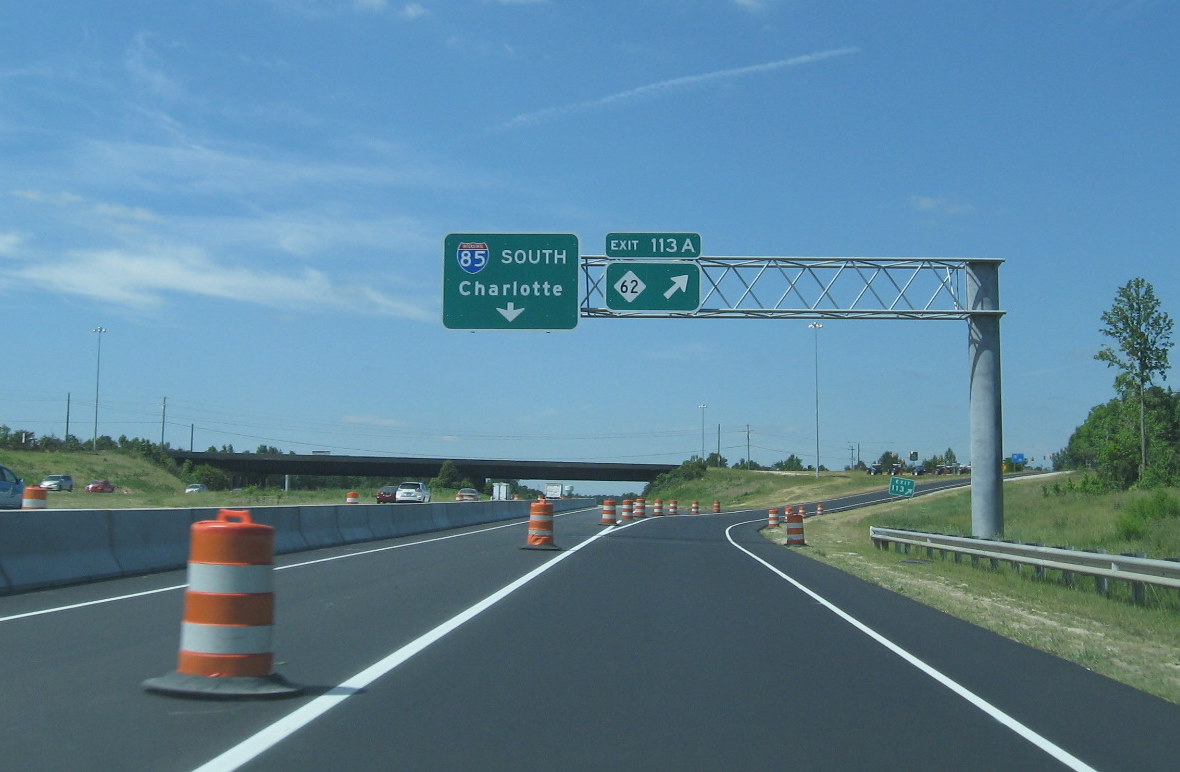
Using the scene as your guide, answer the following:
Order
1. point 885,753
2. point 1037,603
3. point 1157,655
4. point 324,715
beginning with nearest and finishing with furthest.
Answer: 1. point 885,753
2. point 324,715
3. point 1157,655
4. point 1037,603

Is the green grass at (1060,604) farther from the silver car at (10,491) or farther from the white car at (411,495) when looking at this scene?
the white car at (411,495)

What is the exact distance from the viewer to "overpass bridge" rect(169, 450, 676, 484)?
125812 millimetres

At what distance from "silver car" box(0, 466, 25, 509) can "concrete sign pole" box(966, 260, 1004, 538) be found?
28264mm

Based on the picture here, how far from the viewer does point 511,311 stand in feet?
104

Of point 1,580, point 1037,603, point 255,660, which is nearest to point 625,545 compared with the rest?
point 1037,603

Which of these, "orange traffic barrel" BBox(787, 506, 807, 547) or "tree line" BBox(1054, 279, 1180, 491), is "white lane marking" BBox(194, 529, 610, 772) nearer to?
"orange traffic barrel" BBox(787, 506, 807, 547)

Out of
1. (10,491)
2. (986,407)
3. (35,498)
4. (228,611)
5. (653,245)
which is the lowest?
(228,611)

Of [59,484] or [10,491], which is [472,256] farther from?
[59,484]

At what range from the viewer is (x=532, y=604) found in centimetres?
1470

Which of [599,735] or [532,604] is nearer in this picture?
[599,735]

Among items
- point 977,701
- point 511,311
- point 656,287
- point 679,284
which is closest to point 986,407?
point 679,284

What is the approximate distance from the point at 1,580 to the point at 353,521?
16.6m

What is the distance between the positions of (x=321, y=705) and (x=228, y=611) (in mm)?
891

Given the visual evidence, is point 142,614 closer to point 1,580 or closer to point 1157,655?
point 1,580
